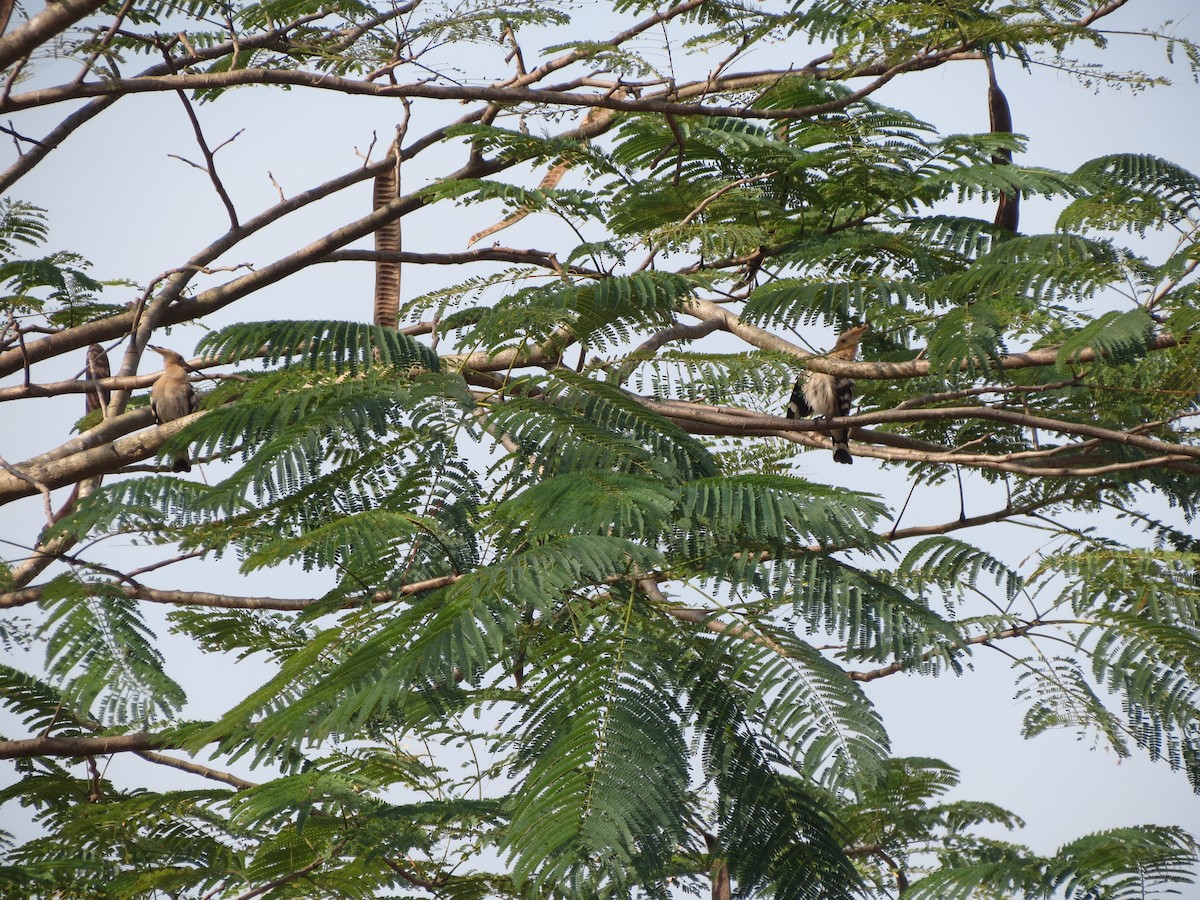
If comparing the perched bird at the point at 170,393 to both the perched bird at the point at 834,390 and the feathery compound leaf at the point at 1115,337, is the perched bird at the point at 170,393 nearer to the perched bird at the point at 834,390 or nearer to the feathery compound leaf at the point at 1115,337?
the perched bird at the point at 834,390

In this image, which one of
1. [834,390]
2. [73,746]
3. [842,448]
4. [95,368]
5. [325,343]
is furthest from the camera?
[95,368]

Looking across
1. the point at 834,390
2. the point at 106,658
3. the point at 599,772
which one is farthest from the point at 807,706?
the point at 834,390

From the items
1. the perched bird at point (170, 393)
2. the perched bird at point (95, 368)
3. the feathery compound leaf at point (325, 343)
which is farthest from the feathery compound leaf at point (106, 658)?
the perched bird at point (95, 368)

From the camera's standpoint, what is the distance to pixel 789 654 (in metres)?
2.82

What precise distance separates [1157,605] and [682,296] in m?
2.13

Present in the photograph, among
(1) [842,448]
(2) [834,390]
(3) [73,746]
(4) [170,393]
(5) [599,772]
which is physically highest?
(2) [834,390]

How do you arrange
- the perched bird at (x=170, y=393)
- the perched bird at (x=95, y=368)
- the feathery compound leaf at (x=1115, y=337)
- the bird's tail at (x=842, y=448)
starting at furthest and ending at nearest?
the perched bird at (x=95, y=368), the perched bird at (x=170, y=393), the bird's tail at (x=842, y=448), the feathery compound leaf at (x=1115, y=337)

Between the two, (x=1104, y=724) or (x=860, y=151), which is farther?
(x=860, y=151)

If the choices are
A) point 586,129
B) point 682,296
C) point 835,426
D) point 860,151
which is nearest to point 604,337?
point 682,296

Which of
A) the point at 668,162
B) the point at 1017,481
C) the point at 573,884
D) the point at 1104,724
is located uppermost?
the point at 668,162

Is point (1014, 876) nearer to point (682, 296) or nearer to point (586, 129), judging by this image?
point (682, 296)

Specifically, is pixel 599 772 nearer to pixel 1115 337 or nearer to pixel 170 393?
pixel 1115 337

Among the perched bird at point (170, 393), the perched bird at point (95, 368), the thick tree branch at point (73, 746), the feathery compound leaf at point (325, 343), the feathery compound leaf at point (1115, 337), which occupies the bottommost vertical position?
the thick tree branch at point (73, 746)

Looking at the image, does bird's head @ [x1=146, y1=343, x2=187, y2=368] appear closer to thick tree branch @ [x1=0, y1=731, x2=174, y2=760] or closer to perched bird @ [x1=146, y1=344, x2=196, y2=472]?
perched bird @ [x1=146, y1=344, x2=196, y2=472]
